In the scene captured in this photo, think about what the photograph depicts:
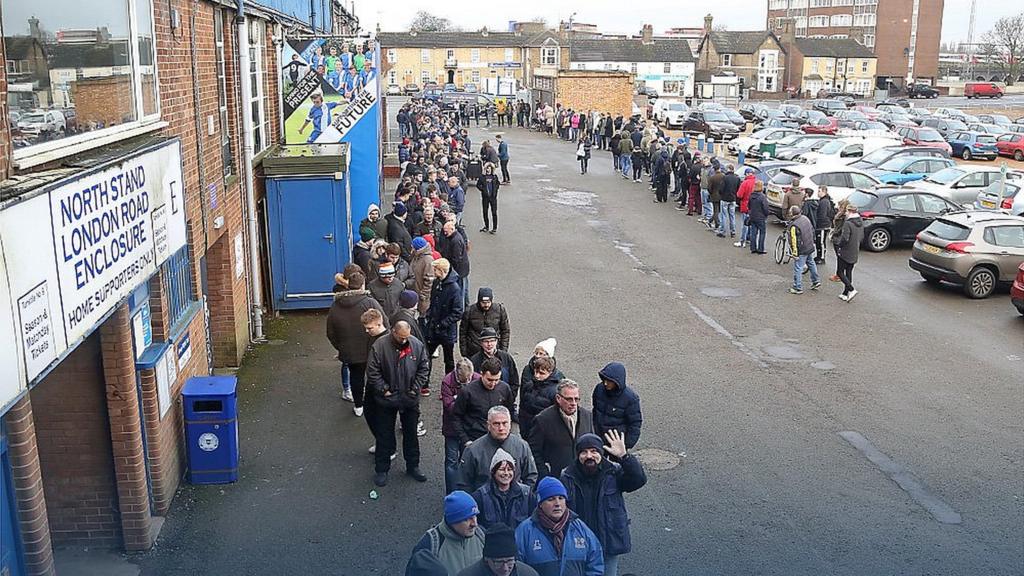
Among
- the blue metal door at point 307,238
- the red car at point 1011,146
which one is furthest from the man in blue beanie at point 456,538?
the red car at point 1011,146

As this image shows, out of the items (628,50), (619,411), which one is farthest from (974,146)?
(628,50)

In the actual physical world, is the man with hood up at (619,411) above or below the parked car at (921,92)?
below

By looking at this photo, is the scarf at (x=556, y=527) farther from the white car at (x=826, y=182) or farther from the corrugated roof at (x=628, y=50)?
the corrugated roof at (x=628, y=50)

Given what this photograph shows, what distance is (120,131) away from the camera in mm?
7270

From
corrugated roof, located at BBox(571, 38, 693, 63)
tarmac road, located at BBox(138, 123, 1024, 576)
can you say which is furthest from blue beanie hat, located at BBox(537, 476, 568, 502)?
corrugated roof, located at BBox(571, 38, 693, 63)

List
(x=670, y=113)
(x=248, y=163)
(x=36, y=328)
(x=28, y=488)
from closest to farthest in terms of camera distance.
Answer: (x=36, y=328) < (x=28, y=488) < (x=248, y=163) < (x=670, y=113)

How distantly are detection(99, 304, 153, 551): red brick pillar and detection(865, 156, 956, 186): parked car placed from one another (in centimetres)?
2570

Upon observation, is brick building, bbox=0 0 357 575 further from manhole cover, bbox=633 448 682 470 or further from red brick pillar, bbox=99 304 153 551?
manhole cover, bbox=633 448 682 470

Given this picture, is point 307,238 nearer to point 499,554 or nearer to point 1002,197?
point 499,554

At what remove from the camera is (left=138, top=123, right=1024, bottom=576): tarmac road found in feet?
25.2

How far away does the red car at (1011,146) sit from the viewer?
135ft

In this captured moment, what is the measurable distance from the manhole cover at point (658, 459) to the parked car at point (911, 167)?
21776 millimetres

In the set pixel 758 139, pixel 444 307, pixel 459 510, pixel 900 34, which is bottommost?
pixel 758 139

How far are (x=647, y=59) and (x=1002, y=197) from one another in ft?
211
